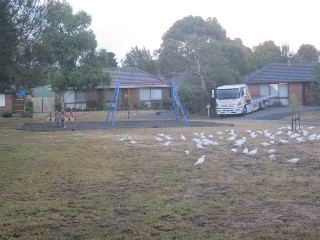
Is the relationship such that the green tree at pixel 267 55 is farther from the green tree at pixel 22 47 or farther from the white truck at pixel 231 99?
the green tree at pixel 22 47

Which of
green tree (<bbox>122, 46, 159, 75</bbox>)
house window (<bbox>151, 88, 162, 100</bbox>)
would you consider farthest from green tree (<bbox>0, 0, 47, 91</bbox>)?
green tree (<bbox>122, 46, 159, 75</bbox>)

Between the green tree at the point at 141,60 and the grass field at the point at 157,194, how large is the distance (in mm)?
59909

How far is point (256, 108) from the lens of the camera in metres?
45.6

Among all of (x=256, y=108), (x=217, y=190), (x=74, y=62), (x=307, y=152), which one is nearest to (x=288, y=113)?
(x=256, y=108)

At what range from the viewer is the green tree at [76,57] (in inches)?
1822

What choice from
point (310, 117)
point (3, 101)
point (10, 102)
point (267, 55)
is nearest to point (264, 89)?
point (310, 117)

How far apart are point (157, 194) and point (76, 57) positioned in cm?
3967

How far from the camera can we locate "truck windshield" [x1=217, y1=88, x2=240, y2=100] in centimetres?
4103

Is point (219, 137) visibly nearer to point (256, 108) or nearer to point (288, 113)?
point (288, 113)

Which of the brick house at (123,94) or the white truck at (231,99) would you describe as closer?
the white truck at (231,99)

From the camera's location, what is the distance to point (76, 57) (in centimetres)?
4719

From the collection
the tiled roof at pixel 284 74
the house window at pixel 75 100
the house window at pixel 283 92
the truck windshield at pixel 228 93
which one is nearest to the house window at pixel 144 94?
the house window at pixel 75 100

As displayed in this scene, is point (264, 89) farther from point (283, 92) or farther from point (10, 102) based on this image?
point (10, 102)

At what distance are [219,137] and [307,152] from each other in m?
5.59
